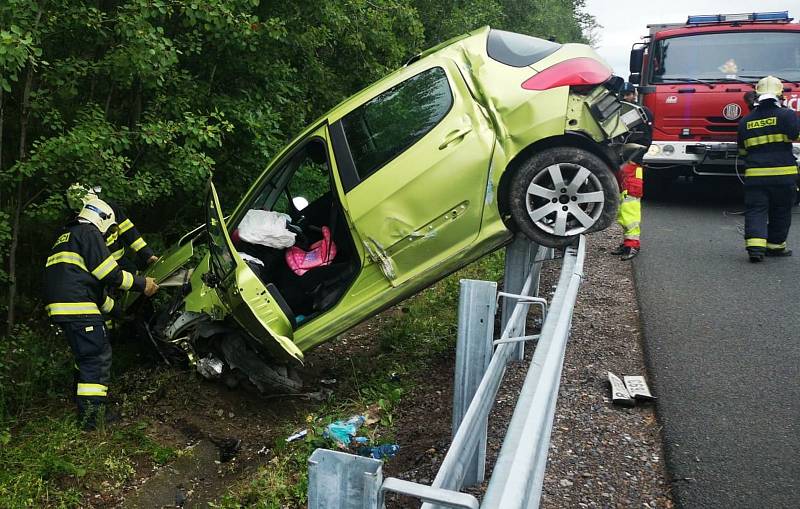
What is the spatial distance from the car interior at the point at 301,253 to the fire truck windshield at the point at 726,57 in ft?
20.2

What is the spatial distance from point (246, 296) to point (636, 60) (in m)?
7.63

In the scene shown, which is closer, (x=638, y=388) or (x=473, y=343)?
(x=473, y=343)

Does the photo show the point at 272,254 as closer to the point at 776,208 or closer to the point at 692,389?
the point at 692,389

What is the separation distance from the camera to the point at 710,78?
8.88 meters

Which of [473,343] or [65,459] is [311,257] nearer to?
[65,459]

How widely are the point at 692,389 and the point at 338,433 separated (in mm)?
2081

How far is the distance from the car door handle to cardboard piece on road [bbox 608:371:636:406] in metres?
1.75

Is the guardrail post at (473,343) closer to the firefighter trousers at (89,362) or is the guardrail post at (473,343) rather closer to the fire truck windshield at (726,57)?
the firefighter trousers at (89,362)

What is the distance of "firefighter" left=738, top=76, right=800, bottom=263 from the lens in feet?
22.5

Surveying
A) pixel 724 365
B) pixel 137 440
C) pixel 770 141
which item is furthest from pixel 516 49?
pixel 770 141

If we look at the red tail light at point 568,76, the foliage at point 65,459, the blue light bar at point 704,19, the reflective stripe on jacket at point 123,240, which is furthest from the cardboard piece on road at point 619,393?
the blue light bar at point 704,19

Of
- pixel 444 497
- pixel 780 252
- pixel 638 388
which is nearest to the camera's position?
pixel 444 497

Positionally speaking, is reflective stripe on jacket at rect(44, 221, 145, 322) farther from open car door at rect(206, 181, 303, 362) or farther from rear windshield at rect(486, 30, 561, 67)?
rear windshield at rect(486, 30, 561, 67)

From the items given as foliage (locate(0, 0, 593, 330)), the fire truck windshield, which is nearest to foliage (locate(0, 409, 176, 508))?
foliage (locate(0, 0, 593, 330))
